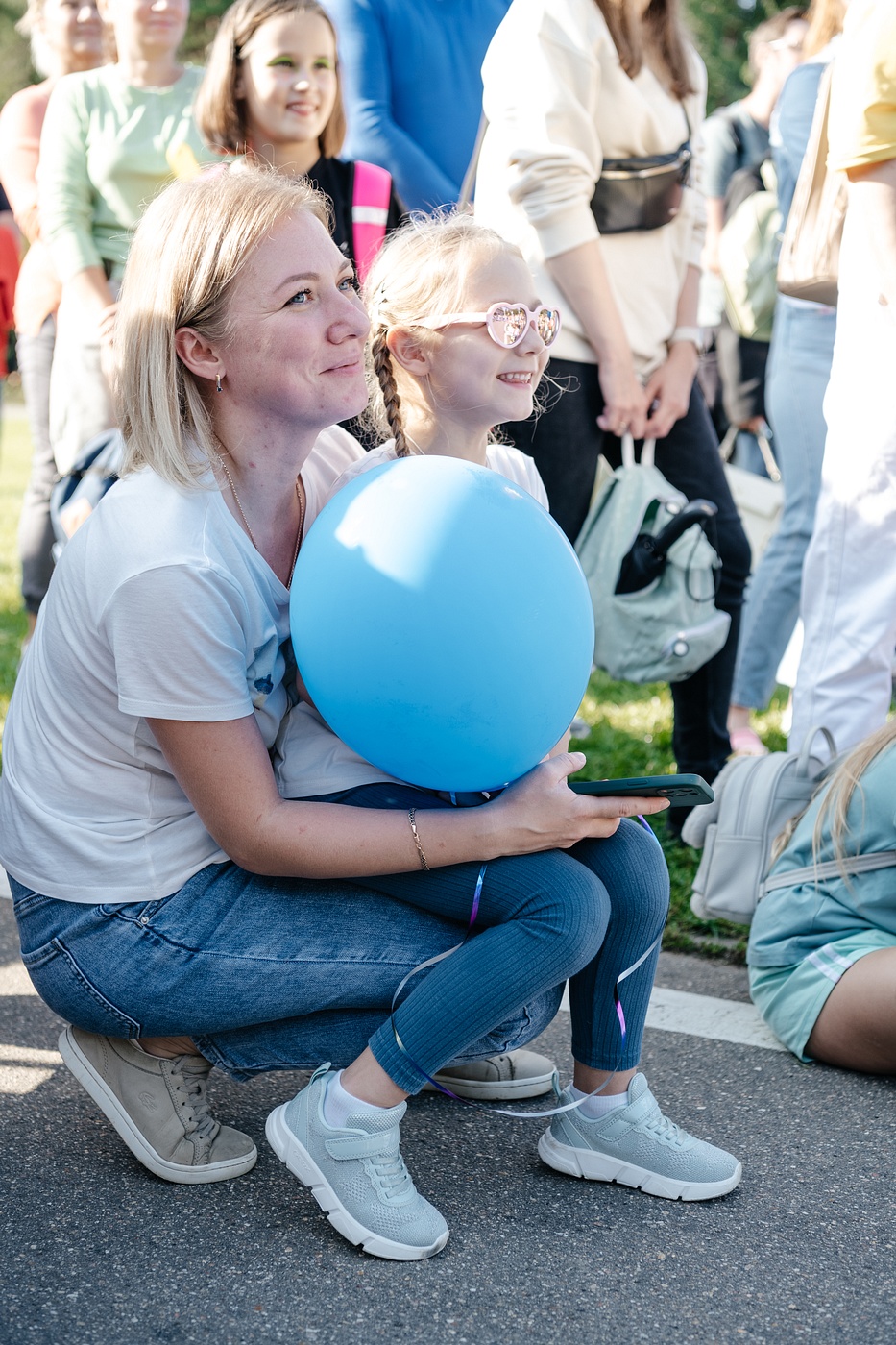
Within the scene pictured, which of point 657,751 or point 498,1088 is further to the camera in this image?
point 657,751

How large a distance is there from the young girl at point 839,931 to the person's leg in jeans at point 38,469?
9.19 ft

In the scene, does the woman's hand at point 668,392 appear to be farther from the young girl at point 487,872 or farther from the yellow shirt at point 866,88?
the young girl at point 487,872

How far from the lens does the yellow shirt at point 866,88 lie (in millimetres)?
2910

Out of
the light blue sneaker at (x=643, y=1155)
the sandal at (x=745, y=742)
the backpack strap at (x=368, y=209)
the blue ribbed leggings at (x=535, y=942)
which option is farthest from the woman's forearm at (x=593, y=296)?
the light blue sneaker at (x=643, y=1155)

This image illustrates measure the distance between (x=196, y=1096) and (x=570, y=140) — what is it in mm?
2127

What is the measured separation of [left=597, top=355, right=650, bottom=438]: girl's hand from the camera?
3.25 meters

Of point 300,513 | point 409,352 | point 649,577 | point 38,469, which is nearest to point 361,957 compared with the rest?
point 300,513

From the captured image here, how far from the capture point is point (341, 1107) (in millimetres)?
1938

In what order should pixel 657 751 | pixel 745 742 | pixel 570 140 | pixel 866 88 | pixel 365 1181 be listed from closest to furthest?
pixel 365 1181 < pixel 866 88 < pixel 570 140 < pixel 745 742 < pixel 657 751

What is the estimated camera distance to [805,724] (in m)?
3.23

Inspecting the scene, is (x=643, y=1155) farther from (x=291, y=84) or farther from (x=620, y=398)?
(x=291, y=84)

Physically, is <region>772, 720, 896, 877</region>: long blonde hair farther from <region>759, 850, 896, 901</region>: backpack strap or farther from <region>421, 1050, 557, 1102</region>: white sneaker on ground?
<region>421, 1050, 557, 1102</region>: white sneaker on ground

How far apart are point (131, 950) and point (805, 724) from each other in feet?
5.82

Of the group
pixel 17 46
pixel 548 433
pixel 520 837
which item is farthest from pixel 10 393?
pixel 520 837
